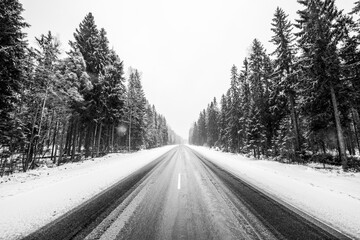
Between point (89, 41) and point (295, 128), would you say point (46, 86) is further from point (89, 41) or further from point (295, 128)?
point (295, 128)

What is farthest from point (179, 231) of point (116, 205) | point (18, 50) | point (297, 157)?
point (297, 157)

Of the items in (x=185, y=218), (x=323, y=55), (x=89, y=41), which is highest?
(x=89, y=41)

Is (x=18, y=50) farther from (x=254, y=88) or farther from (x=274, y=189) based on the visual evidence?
(x=254, y=88)

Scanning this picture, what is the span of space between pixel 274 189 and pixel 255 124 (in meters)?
15.4

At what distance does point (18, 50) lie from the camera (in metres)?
10.4

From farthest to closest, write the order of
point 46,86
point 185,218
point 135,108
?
point 135,108
point 46,86
point 185,218

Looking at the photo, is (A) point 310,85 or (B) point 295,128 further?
(B) point 295,128

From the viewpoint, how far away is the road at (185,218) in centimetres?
304

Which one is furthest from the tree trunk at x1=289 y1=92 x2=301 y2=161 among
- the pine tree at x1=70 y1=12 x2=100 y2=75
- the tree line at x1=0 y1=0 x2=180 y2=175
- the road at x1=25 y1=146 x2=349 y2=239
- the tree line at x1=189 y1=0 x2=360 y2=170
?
the pine tree at x1=70 y1=12 x2=100 y2=75

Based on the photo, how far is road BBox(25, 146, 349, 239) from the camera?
9.97 ft

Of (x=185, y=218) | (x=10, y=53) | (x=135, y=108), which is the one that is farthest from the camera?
(x=135, y=108)

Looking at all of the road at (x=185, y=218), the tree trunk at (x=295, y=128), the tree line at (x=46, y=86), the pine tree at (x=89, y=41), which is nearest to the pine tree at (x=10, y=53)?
the tree line at (x=46, y=86)

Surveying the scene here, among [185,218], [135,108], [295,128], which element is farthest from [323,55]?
[135,108]

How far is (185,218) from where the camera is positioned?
3.74 meters
